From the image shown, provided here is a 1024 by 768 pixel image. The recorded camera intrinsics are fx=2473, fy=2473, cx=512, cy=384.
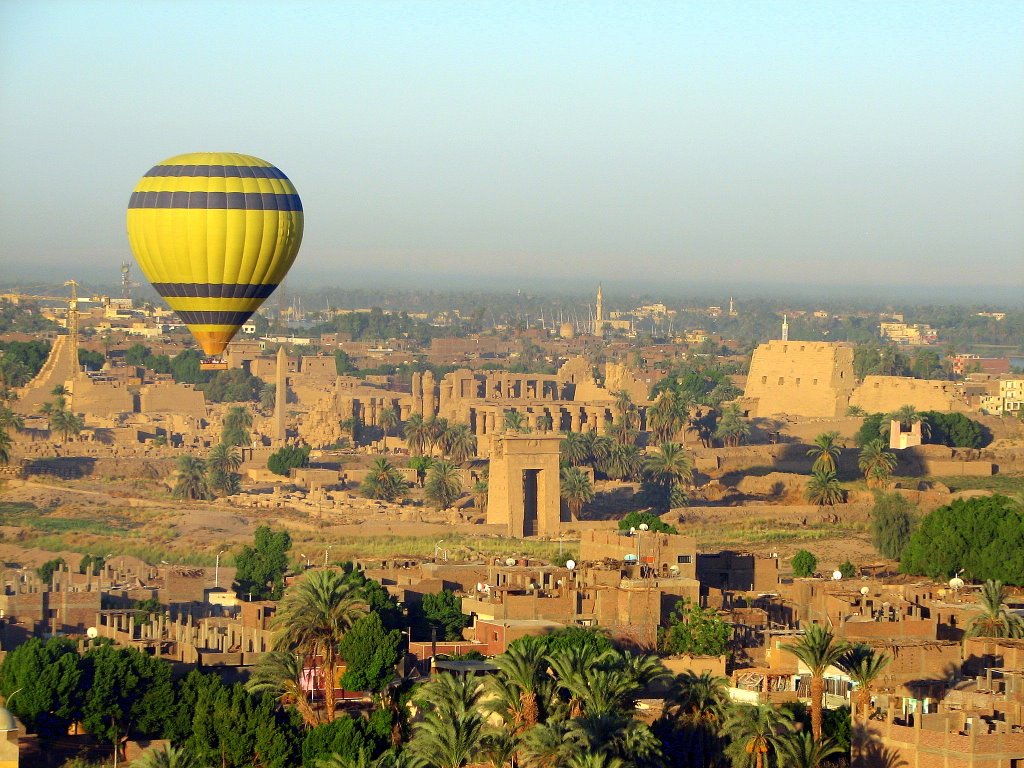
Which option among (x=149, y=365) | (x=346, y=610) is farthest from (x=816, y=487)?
(x=149, y=365)

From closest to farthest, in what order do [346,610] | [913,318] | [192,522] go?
[346,610] → [192,522] → [913,318]

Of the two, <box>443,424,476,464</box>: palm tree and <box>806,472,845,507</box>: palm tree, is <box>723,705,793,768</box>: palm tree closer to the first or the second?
<box>806,472,845,507</box>: palm tree

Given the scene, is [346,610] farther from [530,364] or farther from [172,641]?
[530,364]

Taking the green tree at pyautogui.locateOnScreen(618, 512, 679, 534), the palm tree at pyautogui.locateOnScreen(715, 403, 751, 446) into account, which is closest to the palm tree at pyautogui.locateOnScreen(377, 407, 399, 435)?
the palm tree at pyautogui.locateOnScreen(715, 403, 751, 446)

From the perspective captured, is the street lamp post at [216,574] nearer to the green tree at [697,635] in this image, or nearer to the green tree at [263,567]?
the green tree at [263,567]

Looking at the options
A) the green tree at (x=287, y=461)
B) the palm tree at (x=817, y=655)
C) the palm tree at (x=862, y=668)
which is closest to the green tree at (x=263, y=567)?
the palm tree at (x=817, y=655)

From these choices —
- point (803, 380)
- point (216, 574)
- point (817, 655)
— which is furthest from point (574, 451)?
point (817, 655)

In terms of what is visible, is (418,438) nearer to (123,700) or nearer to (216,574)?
(216,574)
